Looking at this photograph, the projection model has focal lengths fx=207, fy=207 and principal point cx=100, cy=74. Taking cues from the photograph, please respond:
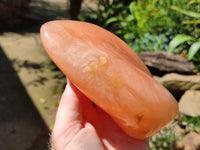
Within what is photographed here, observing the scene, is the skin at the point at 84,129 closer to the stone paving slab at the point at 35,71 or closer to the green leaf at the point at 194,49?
the stone paving slab at the point at 35,71

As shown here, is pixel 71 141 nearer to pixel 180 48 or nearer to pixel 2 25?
pixel 180 48

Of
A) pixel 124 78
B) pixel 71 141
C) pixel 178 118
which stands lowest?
pixel 178 118

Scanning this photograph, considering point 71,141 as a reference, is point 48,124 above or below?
below

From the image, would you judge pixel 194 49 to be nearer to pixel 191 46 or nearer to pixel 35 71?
pixel 191 46

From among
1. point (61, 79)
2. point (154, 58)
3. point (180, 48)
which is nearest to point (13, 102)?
point (61, 79)

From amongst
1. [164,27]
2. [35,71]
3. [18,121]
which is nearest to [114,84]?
[18,121]

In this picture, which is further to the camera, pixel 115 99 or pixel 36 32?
pixel 36 32

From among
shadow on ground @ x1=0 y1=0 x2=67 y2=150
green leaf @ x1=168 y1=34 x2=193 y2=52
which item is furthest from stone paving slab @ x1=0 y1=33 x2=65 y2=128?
green leaf @ x1=168 y1=34 x2=193 y2=52
